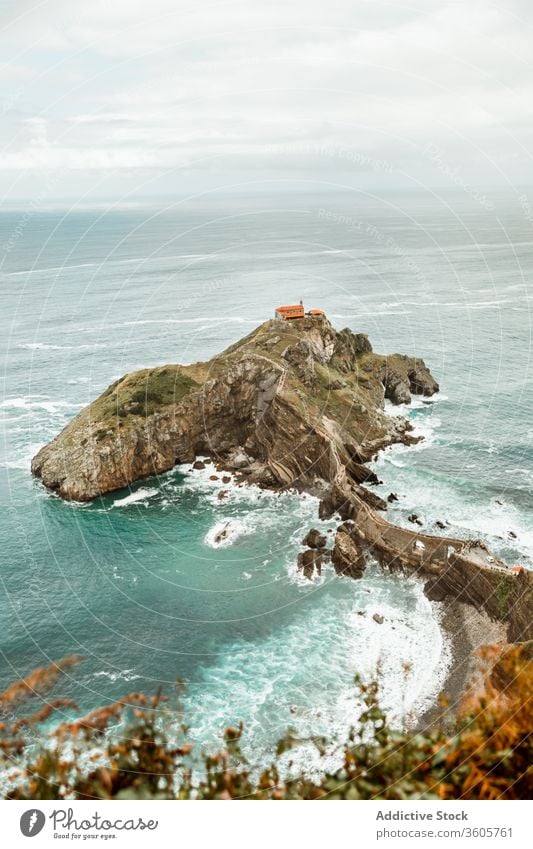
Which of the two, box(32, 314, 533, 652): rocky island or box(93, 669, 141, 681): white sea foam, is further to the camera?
box(32, 314, 533, 652): rocky island

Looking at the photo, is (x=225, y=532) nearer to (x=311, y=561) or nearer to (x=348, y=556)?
(x=311, y=561)

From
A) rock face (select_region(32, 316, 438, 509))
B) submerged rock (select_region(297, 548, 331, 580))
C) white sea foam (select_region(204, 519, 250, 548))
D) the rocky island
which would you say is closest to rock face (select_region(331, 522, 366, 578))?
the rocky island

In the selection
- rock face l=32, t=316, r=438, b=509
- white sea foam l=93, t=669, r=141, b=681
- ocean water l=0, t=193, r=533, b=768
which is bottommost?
white sea foam l=93, t=669, r=141, b=681

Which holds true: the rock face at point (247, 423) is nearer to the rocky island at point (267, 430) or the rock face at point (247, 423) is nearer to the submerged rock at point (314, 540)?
the rocky island at point (267, 430)

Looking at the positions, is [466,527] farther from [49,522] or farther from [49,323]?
[49,323]

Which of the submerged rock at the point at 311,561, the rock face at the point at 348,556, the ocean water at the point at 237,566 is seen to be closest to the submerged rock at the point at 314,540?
the submerged rock at the point at 311,561

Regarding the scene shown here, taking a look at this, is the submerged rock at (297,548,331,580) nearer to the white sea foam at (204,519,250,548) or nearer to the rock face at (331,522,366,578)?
the rock face at (331,522,366,578)

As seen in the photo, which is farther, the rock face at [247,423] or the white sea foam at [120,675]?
the rock face at [247,423]
